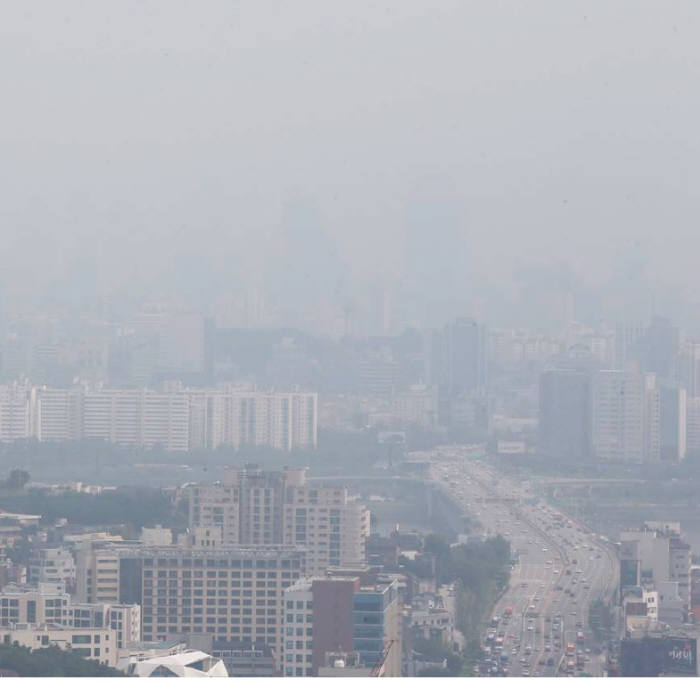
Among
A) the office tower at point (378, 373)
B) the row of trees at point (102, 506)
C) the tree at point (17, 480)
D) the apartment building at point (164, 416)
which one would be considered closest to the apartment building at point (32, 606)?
the row of trees at point (102, 506)

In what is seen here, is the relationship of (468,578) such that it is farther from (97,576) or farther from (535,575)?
(97,576)

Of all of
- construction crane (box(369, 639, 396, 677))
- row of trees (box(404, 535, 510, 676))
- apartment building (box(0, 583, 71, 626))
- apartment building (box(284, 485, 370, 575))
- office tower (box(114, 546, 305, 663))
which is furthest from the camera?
apartment building (box(284, 485, 370, 575))

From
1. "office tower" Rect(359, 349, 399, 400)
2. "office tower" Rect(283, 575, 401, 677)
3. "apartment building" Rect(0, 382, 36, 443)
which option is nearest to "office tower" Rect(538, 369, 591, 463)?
"office tower" Rect(359, 349, 399, 400)

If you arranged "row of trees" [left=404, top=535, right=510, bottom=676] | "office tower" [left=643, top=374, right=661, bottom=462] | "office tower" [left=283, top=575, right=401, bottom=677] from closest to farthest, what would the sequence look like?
"office tower" [left=283, top=575, right=401, bottom=677] → "row of trees" [left=404, top=535, right=510, bottom=676] → "office tower" [left=643, top=374, right=661, bottom=462]

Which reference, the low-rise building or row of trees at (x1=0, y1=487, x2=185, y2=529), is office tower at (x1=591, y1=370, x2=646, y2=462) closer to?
row of trees at (x1=0, y1=487, x2=185, y2=529)

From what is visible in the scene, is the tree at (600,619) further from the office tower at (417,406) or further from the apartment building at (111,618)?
the office tower at (417,406)

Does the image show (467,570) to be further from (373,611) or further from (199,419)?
(199,419)
